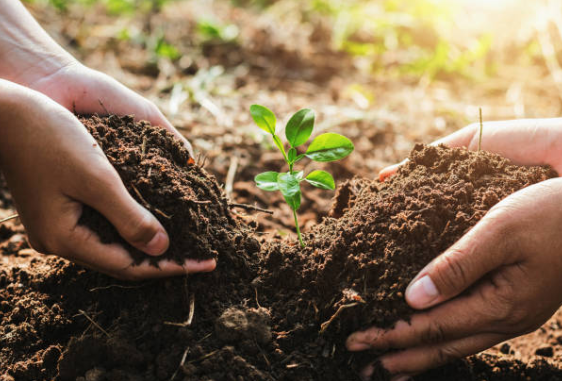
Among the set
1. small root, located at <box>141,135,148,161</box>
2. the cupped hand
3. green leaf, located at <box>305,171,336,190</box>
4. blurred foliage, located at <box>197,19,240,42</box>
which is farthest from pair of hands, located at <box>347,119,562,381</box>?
blurred foliage, located at <box>197,19,240,42</box>

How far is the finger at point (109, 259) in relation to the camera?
1.38m

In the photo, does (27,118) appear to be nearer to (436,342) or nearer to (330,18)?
(436,342)

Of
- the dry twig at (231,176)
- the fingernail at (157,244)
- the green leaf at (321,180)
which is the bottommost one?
the dry twig at (231,176)

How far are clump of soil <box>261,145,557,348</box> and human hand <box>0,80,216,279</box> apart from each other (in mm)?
474

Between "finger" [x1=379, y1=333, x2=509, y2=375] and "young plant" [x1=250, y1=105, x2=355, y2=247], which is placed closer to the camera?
"finger" [x1=379, y1=333, x2=509, y2=375]

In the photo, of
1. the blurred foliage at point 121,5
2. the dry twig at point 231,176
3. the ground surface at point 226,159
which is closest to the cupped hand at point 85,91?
the ground surface at point 226,159

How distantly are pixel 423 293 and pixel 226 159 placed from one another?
1.72 m

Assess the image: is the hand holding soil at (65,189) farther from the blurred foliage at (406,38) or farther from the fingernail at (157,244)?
the blurred foliage at (406,38)

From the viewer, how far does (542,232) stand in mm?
1377

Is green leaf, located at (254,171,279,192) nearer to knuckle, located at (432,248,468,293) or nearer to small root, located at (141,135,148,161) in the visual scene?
small root, located at (141,135,148,161)

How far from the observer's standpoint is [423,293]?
4.43ft

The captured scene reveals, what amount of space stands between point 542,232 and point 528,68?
3.93 metres

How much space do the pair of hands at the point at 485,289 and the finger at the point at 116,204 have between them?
71 centimetres

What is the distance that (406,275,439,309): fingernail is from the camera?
1.35m
